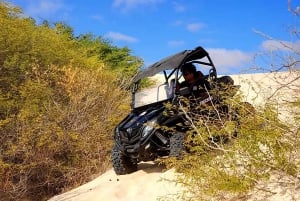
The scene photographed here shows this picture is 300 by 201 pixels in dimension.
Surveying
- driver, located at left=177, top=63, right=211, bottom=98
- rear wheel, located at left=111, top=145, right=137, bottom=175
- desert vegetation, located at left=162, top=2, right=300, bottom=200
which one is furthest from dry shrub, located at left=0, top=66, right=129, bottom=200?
desert vegetation, located at left=162, top=2, right=300, bottom=200

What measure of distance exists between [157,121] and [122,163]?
155 cm

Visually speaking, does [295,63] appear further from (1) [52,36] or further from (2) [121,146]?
(1) [52,36]

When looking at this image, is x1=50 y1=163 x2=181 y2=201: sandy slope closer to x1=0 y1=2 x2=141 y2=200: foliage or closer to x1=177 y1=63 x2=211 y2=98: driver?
x1=177 y1=63 x2=211 y2=98: driver

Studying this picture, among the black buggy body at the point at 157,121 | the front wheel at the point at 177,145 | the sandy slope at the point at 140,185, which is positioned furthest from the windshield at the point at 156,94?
the sandy slope at the point at 140,185

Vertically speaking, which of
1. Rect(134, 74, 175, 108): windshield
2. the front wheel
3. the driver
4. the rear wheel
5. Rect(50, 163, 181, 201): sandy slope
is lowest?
Rect(50, 163, 181, 201): sandy slope

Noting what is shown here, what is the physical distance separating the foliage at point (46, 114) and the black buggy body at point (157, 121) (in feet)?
10.5

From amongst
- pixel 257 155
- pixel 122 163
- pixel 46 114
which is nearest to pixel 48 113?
pixel 46 114

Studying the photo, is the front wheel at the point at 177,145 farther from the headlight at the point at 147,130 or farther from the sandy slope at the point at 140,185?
the headlight at the point at 147,130

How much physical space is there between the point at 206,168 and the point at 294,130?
1.40 metres

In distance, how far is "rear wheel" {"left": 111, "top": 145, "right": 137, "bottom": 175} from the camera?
378 inches

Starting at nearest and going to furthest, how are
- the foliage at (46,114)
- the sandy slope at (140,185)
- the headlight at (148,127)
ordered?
the sandy slope at (140,185)
the headlight at (148,127)
the foliage at (46,114)

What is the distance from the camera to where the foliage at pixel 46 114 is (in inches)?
494

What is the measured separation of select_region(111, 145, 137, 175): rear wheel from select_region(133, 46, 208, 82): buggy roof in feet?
5.97

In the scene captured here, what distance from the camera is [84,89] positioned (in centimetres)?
1467
